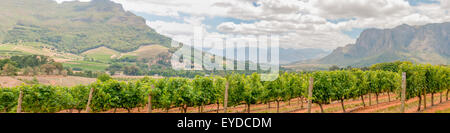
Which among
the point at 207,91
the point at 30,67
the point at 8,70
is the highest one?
the point at 207,91

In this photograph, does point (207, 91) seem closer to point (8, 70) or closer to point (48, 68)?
point (8, 70)

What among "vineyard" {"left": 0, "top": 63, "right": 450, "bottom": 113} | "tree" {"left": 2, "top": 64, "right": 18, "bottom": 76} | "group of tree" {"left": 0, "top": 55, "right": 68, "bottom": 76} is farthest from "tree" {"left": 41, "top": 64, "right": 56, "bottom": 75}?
"vineyard" {"left": 0, "top": 63, "right": 450, "bottom": 113}

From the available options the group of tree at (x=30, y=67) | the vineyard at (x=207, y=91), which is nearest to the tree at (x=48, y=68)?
the group of tree at (x=30, y=67)

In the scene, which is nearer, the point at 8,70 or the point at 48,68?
the point at 8,70

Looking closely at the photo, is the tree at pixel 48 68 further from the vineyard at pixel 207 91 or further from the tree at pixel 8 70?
the vineyard at pixel 207 91

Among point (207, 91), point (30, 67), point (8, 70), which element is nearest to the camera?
point (207, 91)

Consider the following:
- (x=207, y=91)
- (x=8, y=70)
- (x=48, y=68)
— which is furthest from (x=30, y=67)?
(x=207, y=91)

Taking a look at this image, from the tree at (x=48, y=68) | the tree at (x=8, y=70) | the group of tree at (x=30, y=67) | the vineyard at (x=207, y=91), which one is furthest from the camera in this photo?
the tree at (x=48, y=68)

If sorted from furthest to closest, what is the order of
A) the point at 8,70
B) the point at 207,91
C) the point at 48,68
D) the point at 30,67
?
the point at 48,68, the point at 30,67, the point at 8,70, the point at 207,91

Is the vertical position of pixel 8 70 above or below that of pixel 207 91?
below
